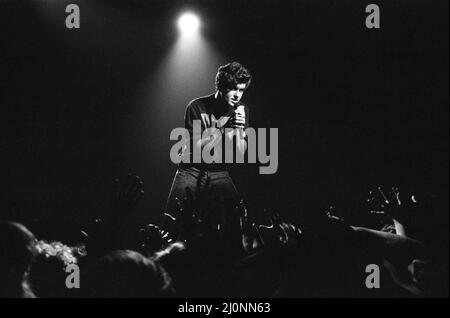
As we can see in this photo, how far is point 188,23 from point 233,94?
0.76 metres

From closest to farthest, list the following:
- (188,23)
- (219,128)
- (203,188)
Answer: (203,188)
(219,128)
(188,23)

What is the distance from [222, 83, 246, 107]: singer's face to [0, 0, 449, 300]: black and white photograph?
17 mm

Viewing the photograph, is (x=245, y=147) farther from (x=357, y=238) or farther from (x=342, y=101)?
(x=357, y=238)

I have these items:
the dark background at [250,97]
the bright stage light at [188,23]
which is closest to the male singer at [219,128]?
the dark background at [250,97]

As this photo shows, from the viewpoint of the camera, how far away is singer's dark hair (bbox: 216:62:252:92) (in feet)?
12.0

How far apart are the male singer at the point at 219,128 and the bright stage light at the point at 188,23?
1.42ft

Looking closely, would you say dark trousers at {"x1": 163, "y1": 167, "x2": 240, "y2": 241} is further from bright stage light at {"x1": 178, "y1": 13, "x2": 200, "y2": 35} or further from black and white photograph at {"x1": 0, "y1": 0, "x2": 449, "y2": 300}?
bright stage light at {"x1": 178, "y1": 13, "x2": 200, "y2": 35}

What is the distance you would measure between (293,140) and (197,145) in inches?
34.2

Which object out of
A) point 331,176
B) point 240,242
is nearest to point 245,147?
point 331,176

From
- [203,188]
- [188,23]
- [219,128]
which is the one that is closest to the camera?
[203,188]

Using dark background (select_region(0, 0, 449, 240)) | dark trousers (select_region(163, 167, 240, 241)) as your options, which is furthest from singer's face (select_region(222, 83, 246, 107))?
dark trousers (select_region(163, 167, 240, 241))

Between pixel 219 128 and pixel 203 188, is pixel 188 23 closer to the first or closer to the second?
pixel 219 128

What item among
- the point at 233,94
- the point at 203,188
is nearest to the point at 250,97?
the point at 233,94

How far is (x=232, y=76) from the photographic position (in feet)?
12.0
